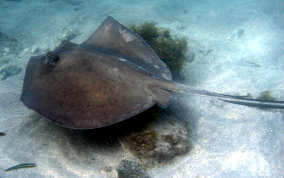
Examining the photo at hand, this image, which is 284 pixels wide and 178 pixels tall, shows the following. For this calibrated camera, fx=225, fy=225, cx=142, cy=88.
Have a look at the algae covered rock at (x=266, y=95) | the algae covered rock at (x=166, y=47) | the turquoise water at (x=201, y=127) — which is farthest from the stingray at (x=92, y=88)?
the algae covered rock at (x=166, y=47)

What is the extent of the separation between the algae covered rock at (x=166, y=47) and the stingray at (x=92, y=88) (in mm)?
1822

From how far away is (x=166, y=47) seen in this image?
6.67 m

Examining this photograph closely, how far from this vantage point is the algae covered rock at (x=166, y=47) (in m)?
6.58

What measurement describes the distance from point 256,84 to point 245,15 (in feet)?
28.2

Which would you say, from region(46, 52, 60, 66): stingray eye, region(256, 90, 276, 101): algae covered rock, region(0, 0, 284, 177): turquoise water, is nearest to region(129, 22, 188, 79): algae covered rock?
region(0, 0, 284, 177): turquoise water

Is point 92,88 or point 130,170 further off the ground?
point 92,88

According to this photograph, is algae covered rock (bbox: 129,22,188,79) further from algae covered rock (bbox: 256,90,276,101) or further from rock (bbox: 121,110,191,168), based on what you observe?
rock (bbox: 121,110,191,168)

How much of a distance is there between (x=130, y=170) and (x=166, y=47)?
4.14 meters

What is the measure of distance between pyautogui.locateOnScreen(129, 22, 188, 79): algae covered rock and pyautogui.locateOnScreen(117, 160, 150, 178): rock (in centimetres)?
366

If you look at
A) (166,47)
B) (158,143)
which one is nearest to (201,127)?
(158,143)

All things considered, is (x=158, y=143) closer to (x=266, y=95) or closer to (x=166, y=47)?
(x=266, y=95)

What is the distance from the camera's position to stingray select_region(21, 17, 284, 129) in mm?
3469

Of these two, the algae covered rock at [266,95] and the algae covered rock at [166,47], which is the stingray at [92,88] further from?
the algae covered rock at [166,47]

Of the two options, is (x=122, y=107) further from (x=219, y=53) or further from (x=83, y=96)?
(x=219, y=53)
